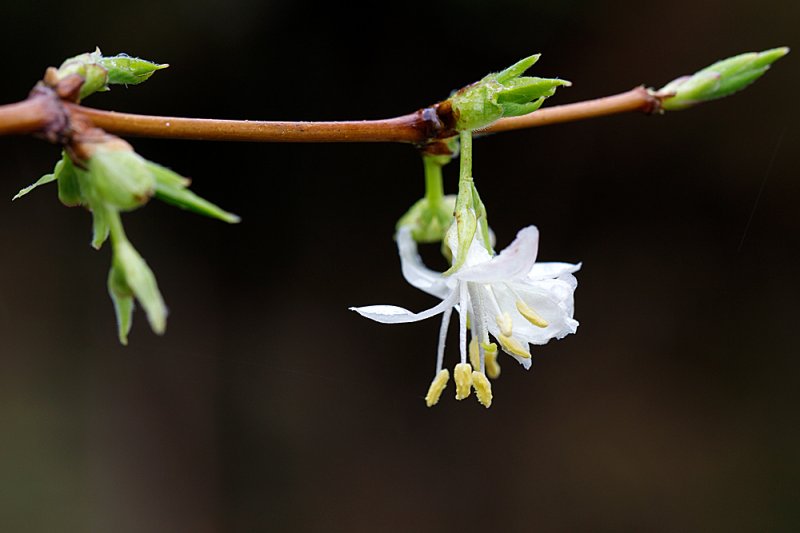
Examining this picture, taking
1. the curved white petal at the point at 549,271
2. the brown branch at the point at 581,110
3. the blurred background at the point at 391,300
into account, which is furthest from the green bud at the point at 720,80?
the blurred background at the point at 391,300

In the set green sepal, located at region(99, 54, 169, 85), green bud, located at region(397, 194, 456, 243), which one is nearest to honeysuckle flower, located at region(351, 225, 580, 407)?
green bud, located at region(397, 194, 456, 243)

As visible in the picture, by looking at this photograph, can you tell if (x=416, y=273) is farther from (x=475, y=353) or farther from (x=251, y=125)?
(x=251, y=125)

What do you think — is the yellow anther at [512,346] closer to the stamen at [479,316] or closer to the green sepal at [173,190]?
the stamen at [479,316]

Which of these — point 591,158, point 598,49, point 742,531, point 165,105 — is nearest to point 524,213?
point 591,158

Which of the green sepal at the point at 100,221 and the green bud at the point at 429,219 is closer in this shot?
the green sepal at the point at 100,221

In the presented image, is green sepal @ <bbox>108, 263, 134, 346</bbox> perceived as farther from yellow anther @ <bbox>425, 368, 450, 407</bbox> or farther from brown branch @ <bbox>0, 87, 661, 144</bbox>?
yellow anther @ <bbox>425, 368, 450, 407</bbox>

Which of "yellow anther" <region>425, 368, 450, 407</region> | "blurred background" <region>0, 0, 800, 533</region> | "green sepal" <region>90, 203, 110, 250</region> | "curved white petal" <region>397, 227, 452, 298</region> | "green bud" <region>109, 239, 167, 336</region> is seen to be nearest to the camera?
"green bud" <region>109, 239, 167, 336</region>

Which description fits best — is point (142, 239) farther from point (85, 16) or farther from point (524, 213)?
point (524, 213)
